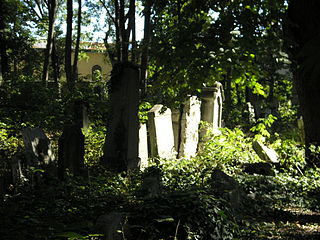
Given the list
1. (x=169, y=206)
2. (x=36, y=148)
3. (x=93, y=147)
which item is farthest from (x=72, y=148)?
(x=169, y=206)

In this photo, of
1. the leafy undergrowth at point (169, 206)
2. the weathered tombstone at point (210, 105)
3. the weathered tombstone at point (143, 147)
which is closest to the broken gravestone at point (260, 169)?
the leafy undergrowth at point (169, 206)

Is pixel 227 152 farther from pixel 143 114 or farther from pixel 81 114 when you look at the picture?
pixel 81 114

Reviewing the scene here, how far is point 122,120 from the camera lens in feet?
26.4

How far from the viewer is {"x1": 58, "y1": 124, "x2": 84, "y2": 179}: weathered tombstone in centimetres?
655

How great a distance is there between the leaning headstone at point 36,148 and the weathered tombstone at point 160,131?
374 cm

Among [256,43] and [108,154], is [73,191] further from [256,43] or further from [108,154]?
[256,43]

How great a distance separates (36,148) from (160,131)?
4.29 m

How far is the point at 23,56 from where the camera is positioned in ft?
93.2

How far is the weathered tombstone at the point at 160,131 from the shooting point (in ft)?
32.2

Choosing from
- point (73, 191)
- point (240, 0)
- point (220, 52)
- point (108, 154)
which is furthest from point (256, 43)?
point (73, 191)

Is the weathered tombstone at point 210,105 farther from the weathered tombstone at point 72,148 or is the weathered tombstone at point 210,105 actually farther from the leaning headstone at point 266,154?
the weathered tombstone at point 72,148

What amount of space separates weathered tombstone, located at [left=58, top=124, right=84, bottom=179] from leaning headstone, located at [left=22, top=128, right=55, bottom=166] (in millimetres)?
237

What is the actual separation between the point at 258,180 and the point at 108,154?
2.92m

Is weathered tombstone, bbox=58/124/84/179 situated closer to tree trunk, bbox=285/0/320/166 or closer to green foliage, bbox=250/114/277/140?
tree trunk, bbox=285/0/320/166
